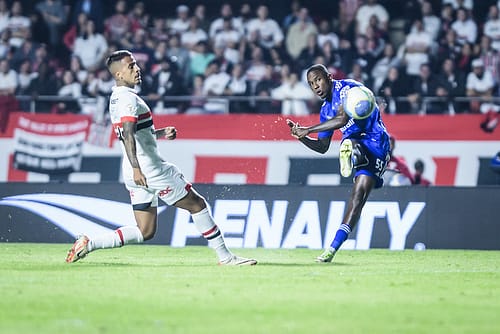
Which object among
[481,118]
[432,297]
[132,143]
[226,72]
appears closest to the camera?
[432,297]

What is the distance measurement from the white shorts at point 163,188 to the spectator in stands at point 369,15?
11.3 m

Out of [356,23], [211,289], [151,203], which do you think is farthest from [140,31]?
[211,289]

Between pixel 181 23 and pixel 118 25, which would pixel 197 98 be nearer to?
pixel 181 23

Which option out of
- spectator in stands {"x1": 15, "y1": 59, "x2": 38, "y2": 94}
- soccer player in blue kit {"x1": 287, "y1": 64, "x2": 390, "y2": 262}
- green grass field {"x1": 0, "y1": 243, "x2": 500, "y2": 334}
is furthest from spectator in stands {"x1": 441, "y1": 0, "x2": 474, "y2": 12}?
soccer player in blue kit {"x1": 287, "y1": 64, "x2": 390, "y2": 262}

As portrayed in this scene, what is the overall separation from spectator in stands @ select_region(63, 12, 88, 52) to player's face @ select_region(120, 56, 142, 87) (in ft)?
38.8

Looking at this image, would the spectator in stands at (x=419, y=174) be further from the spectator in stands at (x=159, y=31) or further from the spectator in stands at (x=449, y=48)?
the spectator in stands at (x=159, y=31)

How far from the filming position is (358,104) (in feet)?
45.1

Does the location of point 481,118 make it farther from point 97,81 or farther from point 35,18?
point 35,18

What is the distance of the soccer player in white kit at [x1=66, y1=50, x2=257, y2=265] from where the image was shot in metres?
12.6

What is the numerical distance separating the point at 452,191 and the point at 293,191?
2.26 metres

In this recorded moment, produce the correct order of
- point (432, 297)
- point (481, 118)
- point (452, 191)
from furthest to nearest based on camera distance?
point (481, 118)
point (452, 191)
point (432, 297)

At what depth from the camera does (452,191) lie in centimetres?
1697

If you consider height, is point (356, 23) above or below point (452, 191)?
above

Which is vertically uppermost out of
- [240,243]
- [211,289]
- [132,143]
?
[132,143]
